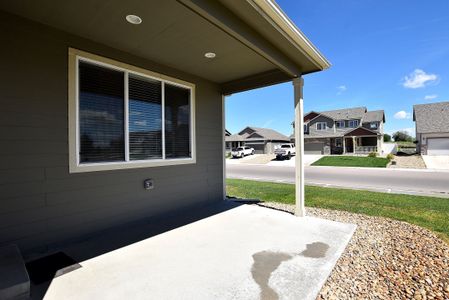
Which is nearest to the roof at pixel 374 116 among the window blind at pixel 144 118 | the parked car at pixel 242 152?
the parked car at pixel 242 152

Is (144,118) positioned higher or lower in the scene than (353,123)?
lower

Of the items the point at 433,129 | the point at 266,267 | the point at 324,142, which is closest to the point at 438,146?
the point at 433,129

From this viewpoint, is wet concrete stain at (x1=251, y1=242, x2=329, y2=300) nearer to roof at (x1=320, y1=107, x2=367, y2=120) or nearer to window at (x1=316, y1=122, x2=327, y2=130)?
window at (x1=316, y1=122, x2=327, y2=130)

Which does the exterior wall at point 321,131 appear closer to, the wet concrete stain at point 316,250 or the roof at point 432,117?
the roof at point 432,117

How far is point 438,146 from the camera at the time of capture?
22547 millimetres

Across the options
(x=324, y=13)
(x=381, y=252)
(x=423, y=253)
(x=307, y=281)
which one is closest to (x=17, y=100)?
(x=307, y=281)

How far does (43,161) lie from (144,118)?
1.74 metres

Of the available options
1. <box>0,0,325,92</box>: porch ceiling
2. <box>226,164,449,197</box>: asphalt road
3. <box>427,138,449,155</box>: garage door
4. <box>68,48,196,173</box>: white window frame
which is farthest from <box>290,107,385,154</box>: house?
<box>68,48,196,173</box>: white window frame

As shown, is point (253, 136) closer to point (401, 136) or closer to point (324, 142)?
point (324, 142)

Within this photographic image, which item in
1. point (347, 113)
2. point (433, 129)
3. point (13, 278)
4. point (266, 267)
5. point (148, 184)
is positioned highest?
point (347, 113)

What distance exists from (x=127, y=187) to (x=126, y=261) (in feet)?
5.02

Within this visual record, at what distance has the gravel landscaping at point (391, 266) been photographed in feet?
7.34

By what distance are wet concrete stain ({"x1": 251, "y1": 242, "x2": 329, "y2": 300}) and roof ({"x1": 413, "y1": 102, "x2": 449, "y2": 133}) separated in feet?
93.2

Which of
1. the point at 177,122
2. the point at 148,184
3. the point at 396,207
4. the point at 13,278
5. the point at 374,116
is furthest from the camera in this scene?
the point at 374,116
